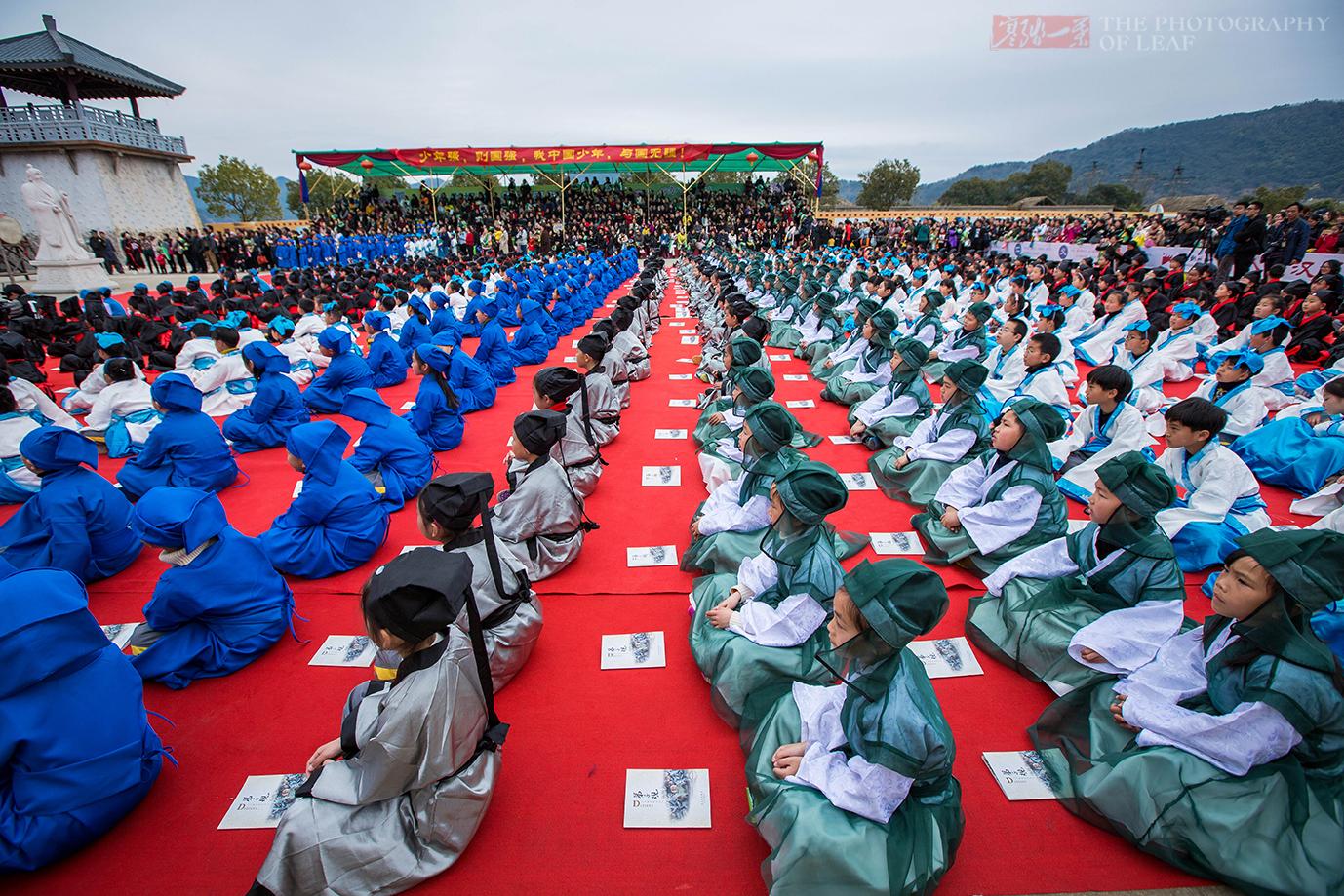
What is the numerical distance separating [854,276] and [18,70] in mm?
31123

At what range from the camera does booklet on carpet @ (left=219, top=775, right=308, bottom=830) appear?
8.59ft

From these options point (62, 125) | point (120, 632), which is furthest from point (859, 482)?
point (62, 125)

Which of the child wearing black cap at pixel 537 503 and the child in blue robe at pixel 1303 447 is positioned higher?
the child wearing black cap at pixel 537 503

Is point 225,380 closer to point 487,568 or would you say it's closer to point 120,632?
point 120,632

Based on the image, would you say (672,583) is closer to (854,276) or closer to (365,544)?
(365,544)

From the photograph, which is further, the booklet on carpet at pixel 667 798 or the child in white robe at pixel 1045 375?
the child in white robe at pixel 1045 375

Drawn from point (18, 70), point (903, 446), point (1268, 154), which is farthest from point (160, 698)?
point (1268, 154)

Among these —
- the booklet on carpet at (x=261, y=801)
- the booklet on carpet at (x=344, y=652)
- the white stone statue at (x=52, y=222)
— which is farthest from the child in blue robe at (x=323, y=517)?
the white stone statue at (x=52, y=222)

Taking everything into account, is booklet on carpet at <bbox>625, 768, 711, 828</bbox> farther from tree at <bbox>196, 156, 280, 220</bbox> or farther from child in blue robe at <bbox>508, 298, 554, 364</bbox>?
tree at <bbox>196, 156, 280, 220</bbox>

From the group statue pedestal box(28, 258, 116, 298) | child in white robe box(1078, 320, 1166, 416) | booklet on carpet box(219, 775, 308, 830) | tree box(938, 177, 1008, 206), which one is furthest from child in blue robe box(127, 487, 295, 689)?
tree box(938, 177, 1008, 206)

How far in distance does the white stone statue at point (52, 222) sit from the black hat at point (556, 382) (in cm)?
1817

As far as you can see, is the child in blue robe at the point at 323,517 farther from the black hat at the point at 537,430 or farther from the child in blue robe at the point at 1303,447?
the child in blue robe at the point at 1303,447

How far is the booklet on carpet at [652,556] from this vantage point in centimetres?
453

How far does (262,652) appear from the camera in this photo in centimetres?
359
